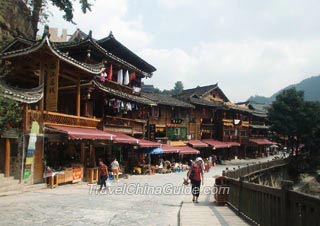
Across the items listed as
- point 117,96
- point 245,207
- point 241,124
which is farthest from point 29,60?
point 241,124

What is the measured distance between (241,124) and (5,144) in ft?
156

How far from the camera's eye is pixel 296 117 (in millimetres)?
49156

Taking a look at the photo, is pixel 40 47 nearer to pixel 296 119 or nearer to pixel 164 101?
pixel 164 101

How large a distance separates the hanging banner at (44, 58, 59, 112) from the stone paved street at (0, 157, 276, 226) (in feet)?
16.4

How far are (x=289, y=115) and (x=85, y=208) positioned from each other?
41776 millimetres

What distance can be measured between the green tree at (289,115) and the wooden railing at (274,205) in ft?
127

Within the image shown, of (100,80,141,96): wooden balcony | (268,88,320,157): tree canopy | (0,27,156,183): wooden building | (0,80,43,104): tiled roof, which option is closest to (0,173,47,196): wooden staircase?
(0,27,156,183): wooden building

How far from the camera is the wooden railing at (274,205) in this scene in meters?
5.17

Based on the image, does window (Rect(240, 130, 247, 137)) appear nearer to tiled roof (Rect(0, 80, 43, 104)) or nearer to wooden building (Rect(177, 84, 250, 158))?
wooden building (Rect(177, 84, 250, 158))

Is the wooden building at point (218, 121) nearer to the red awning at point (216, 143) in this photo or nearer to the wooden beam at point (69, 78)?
the red awning at point (216, 143)

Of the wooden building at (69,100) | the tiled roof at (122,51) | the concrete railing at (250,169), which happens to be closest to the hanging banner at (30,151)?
the wooden building at (69,100)

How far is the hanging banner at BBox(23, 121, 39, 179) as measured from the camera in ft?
60.6

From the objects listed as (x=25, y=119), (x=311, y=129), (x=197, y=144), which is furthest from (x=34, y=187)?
(x=311, y=129)

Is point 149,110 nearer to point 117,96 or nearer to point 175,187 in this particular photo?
point 117,96
